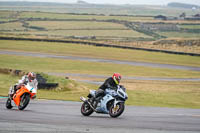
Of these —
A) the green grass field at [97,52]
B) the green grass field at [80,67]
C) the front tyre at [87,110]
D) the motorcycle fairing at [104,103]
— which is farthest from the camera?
the green grass field at [97,52]

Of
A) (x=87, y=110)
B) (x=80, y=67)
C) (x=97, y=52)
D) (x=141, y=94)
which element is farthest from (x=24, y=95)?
(x=97, y=52)

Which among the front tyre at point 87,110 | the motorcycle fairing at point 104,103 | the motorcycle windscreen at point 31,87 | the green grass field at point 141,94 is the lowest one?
the green grass field at point 141,94

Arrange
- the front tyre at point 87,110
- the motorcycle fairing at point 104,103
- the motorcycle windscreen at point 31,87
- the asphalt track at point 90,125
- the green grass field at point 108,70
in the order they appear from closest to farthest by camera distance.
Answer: the asphalt track at point 90,125 < the motorcycle fairing at point 104,103 < the front tyre at point 87,110 < the motorcycle windscreen at point 31,87 < the green grass field at point 108,70

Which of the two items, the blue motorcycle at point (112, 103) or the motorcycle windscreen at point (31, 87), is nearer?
the blue motorcycle at point (112, 103)

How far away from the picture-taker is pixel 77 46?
245 ft

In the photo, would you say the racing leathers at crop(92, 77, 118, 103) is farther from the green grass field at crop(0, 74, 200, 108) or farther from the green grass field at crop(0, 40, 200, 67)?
the green grass field at crop(0, 40, 200, 67)

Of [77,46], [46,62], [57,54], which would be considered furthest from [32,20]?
[46,62]

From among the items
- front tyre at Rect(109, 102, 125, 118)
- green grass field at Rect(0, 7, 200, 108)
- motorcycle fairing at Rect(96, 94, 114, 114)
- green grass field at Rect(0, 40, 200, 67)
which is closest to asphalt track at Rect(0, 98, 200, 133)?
front tyre at Rect(109, 102, 125, 118)

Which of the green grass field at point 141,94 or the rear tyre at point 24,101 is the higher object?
the rear tyre at point 24,101

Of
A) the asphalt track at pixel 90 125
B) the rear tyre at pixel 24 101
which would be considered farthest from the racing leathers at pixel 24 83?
the asphalt track at pixel 90 125

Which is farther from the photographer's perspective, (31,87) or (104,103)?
(31,87)

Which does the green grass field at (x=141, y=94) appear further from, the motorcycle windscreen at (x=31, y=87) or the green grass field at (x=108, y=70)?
the motorcycle windscreen at (x=31, y=87)

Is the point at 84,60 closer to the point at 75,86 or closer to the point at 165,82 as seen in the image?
the point at 165,82

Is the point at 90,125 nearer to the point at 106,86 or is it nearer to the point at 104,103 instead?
the point at 104,103
